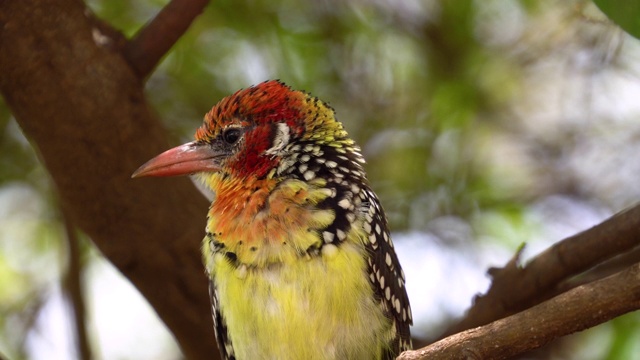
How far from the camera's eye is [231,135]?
8.51ft

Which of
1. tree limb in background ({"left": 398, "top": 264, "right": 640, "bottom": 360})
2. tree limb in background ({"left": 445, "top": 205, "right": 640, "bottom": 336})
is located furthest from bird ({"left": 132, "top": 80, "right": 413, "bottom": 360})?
tree limb in background ({"left": 398, "top": 264, "right": 640, "bottom": 360})

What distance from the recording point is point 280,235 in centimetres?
230

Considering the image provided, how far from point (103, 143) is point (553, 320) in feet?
4.83

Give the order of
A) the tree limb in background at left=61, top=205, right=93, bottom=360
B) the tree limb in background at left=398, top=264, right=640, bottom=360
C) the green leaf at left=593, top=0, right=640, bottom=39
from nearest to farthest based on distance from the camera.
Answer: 1. the tree limb in background at left=398, top=264, right=640, bottom=360
2. the green leaf at left=593, top=0, right=640, bottom=39
3. the tree limb in background at left=61, top=205, right=93, bottom=360

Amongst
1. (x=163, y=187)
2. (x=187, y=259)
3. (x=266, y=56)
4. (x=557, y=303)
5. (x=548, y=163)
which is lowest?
(x=557, y=303)

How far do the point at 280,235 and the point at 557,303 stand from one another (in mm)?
796

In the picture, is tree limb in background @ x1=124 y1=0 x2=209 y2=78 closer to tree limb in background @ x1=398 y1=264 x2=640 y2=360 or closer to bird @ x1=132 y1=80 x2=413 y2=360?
bird @ x1=132 y1=80 x2=413 y2=360

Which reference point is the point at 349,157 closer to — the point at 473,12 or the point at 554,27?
the point at 473,12

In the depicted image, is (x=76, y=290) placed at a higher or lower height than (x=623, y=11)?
higher

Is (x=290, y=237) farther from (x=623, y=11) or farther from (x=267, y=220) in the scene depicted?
(x=623, y=11)

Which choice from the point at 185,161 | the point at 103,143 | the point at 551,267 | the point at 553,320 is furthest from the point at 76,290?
the point at 553,320

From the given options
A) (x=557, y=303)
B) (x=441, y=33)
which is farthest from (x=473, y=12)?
(x=557, y=303)

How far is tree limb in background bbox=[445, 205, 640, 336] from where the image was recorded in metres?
2.42

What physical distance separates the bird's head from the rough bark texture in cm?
23
